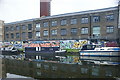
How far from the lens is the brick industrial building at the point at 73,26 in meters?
28.6

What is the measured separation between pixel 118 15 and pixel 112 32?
11.4 feet

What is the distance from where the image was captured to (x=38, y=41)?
3697cm

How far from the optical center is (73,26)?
108 ft

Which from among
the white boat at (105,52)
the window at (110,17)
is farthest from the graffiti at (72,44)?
the window at (110,17)

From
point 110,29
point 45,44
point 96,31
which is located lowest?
point 45,44

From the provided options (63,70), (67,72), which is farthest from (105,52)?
(67,72)

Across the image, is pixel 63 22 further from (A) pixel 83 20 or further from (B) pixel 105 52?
(B) pixel 105 52

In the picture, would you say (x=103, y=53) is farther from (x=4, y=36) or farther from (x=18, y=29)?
(x=4, y=36)

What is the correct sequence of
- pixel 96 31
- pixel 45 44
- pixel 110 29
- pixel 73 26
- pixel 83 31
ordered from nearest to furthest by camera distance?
pixel 110 29
pixel 96 31
pixel 83 31
pixel 73 26
pixel 45 44

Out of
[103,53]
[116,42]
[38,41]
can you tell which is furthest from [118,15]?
[38,41]

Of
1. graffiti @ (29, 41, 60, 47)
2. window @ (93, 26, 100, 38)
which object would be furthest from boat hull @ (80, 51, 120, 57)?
graffiti @ (29, 41, 60, 47)

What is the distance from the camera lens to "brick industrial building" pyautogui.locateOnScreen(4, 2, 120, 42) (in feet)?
93.8

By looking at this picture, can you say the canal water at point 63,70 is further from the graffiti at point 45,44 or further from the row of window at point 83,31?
the graffiti at point 45,44

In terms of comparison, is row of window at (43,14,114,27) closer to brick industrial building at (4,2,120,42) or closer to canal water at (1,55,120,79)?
brick industrial building at (4,2,120,42)
